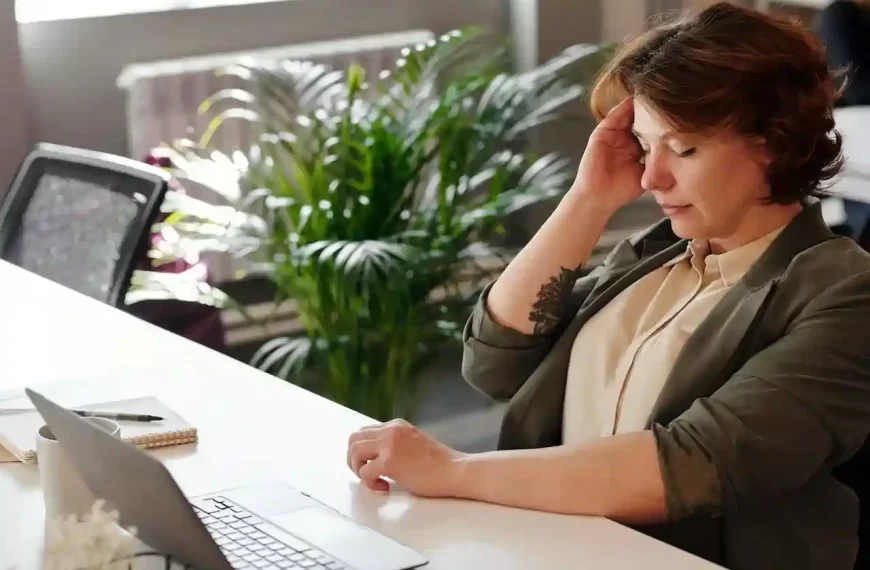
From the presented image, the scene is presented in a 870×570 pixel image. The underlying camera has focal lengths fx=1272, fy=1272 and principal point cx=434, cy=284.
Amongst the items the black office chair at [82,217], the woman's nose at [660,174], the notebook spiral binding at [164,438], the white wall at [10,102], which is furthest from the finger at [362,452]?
the white wall at [10,102]

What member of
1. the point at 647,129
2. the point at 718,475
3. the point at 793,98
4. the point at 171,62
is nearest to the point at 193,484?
the point at 718,475

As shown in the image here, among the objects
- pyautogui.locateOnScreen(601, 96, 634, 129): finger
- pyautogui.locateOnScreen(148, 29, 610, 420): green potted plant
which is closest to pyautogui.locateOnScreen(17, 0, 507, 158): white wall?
pyautogui.locateOnScreen(148, 29, 610, 420): green potted plant

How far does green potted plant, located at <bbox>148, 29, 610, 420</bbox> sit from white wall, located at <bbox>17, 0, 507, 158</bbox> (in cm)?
28

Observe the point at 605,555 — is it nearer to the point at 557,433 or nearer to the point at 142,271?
the point at 557,433

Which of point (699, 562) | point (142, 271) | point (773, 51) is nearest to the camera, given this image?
point (699, 562)

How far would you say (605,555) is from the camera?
1.13 meters

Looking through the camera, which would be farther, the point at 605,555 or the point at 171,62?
the point at 171,62

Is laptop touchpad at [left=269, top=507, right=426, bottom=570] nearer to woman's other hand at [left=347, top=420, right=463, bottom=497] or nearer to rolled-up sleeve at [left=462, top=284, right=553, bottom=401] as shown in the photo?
woman's other hand at [left=347, top=420, right=463, bottom=497]

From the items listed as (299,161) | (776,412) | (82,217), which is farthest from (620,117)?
(299,161)

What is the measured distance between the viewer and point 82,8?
10.2 ft

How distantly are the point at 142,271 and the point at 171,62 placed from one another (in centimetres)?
70

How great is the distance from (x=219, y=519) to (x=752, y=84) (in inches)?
29.7

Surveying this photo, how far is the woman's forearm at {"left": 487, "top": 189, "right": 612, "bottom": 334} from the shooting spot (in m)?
1.63

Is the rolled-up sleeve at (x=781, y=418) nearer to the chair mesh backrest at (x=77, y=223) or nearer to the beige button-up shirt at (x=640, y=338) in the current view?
the beige button-up shirt at (x=640, y=338)
